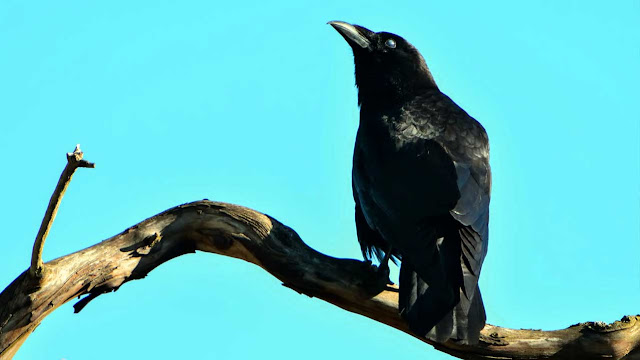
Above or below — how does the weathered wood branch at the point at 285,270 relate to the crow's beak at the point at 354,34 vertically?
below

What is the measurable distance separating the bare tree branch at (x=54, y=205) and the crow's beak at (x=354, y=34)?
345cm

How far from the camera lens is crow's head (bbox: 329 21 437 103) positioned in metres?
6.39

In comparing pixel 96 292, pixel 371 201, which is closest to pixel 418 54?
pixel 371 201

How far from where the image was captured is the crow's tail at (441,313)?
440cm

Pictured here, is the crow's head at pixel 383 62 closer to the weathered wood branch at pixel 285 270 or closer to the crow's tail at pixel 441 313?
the weathered wood branch at pixel 285 270

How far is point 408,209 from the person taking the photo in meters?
4.97

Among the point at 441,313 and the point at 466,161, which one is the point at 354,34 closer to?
the point at 466,161

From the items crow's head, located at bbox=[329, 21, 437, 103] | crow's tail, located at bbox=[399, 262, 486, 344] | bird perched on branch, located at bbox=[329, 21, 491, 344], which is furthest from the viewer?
crow's head, located at bbox=[329, 21, 437, 103]

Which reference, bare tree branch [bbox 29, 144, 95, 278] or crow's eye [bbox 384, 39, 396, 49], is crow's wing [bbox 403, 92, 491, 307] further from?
bare tree branch [bbox 29, 144, 95, 278]

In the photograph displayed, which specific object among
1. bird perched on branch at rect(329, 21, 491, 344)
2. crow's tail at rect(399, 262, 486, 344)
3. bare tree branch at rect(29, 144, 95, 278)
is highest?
bird perched on branch at rect(329, 21, 491, 344)

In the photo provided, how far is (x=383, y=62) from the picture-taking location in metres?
6.55

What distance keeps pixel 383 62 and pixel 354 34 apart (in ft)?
1.13

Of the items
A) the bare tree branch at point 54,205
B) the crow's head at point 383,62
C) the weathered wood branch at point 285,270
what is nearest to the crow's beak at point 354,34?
the crow's head at point 383,62

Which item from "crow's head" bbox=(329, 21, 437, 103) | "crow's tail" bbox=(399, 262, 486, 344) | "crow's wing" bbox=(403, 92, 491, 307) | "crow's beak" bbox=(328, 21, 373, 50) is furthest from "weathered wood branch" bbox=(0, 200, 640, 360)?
"crow's beak" bbox=(328, 21, 373, 50)
